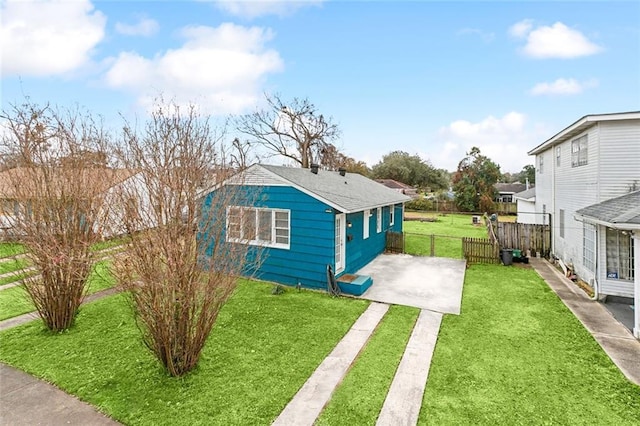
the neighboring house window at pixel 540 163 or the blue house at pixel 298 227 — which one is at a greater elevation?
the neighboring house window at pixel 540 163

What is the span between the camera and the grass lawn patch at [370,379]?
4312 millimetres

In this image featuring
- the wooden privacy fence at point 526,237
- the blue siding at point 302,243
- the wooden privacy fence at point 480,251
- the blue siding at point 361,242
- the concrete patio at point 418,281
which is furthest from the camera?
the wooden privacy fence at point 526,237

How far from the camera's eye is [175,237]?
4.57m

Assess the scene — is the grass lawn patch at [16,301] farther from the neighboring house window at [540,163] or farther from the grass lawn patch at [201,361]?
the neighboring house window at [540,163]

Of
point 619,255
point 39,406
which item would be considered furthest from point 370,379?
point 619,255

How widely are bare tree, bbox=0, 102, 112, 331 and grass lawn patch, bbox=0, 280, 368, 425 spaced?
103 centimetres

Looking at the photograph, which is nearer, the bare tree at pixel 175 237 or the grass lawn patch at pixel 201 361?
the grass lawn patch at pixel 201 361

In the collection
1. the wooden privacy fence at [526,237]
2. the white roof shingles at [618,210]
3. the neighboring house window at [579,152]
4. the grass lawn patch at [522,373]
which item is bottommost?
the grass lawn patch at [522,373]

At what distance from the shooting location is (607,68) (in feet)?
46.1

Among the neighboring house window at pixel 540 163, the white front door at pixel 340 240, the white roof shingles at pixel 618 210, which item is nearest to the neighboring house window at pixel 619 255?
the white roof shingles at pixel 618 210

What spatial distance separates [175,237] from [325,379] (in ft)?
10.6

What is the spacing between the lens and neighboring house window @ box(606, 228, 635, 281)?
8570mm

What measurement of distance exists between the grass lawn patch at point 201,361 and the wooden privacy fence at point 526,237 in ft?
32.8

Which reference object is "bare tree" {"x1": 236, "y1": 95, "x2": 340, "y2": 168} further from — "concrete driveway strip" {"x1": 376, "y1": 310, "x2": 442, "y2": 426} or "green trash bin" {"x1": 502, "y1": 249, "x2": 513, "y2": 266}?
"concrete driveway strip" {"x1": 376, "y1": 310, "x2": 442, "y2": 426}
